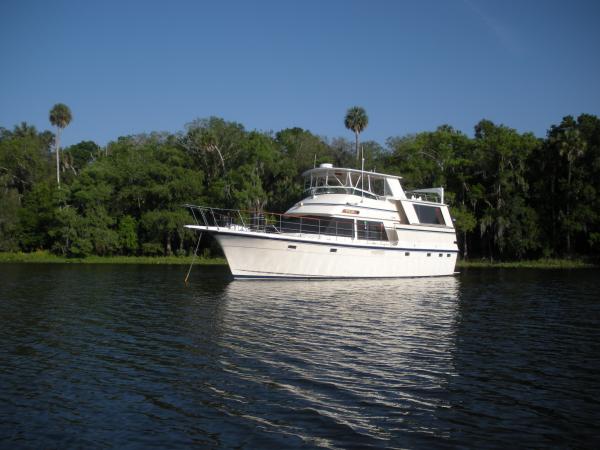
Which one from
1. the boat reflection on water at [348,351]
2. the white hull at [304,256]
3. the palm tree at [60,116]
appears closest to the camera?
the boat reflection on water at [348,351]

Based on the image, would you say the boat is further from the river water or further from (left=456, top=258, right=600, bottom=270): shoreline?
(left=456, top=258, right=600, bottom=270): shoreline

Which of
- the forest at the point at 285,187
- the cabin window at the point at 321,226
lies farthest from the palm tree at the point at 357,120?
the cabin window at the point at 321,226

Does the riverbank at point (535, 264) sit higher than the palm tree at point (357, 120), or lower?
lower

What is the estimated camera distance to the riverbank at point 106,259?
4717 centimetres

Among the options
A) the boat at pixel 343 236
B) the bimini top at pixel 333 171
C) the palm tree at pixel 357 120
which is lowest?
the boat at pixel 343 236

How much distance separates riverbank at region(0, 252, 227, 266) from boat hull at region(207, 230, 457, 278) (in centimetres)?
1963

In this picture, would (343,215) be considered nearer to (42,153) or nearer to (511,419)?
(511,419)

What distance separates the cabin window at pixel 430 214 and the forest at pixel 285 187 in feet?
50.6

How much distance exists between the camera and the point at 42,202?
5591cm

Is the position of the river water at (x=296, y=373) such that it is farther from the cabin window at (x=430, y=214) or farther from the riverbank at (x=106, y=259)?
the riverbank at (x=106, y=259)

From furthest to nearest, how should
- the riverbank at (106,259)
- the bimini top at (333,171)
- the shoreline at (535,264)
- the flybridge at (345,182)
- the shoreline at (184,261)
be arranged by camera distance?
the riverbank at (106,259) → the shoreline at (184,261) → the shoreline at (535,264) → the flybridge at (345,182) → the bimini top at (333,171)

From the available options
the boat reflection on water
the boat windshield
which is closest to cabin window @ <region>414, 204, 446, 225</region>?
the boat windshield

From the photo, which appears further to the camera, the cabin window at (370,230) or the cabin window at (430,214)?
the cabin window at (430,214)

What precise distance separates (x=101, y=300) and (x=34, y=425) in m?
13.6
